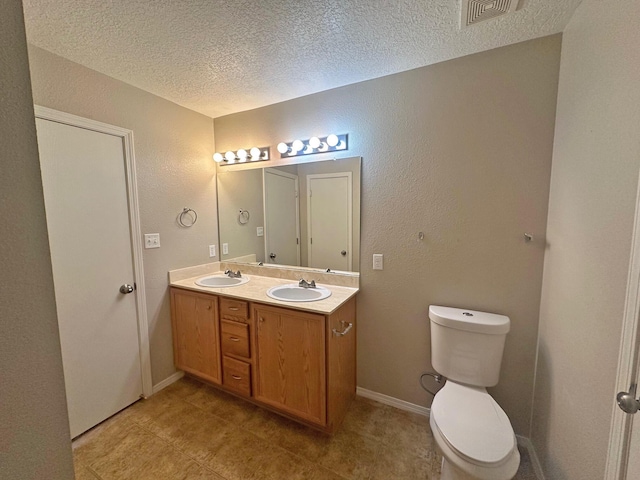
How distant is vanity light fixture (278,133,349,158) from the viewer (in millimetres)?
1931

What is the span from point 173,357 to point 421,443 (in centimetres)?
207

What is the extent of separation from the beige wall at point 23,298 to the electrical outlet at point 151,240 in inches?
65.6

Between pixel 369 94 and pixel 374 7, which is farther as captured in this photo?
pixel 369 94

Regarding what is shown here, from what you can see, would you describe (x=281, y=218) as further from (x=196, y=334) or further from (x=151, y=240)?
(x=196, y=334)

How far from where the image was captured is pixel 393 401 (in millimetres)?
1926

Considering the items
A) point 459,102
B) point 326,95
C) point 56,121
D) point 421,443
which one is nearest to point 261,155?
point 326,95

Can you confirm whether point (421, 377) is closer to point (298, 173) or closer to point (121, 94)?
point (298, 173)

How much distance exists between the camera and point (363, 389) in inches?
79.7

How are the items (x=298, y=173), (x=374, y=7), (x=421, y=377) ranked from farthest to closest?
(x=298, y=173)
(x=421, y=377)
(x=374, y=7)

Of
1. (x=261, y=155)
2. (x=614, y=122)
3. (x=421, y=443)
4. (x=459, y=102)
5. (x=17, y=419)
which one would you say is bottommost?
(x=421, y=443)

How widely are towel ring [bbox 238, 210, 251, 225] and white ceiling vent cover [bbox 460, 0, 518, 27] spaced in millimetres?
2075

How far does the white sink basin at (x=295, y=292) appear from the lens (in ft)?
6.27

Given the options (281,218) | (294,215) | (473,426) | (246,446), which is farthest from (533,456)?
(281,218)

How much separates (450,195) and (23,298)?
1.89 metres
